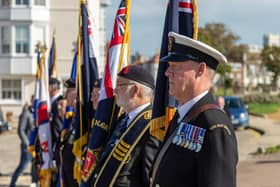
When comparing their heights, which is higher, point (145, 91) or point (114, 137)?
point (145, 91)

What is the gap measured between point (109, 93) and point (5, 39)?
116 feet

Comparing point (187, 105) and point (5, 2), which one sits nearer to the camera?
point (187, 105)

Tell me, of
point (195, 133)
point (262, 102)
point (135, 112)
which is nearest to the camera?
point (195, 133)

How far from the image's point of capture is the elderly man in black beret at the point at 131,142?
4742 millimetres

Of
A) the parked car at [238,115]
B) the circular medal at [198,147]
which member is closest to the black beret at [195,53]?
the circular medal at [198,147]

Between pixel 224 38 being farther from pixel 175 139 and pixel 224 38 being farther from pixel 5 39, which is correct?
pixel 175 139

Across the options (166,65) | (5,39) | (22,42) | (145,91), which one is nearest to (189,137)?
(166,65)

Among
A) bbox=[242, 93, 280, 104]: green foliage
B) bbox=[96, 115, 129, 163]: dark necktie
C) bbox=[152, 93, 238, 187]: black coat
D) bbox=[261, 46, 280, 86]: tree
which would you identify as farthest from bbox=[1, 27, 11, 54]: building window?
bbox=[152, 93, 238, 187]: black coat

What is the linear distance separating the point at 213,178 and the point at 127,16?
10.3 ft

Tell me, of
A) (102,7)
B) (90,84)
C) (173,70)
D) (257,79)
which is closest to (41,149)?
(90,84)

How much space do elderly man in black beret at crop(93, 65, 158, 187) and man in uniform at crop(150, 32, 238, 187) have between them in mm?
930

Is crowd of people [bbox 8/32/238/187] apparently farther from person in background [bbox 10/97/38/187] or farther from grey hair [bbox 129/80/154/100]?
person in background [bbox 10/97/38/187]

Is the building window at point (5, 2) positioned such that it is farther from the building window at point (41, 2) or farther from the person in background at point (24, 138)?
the person in background at point (24, 138)

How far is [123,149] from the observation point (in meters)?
4.83
